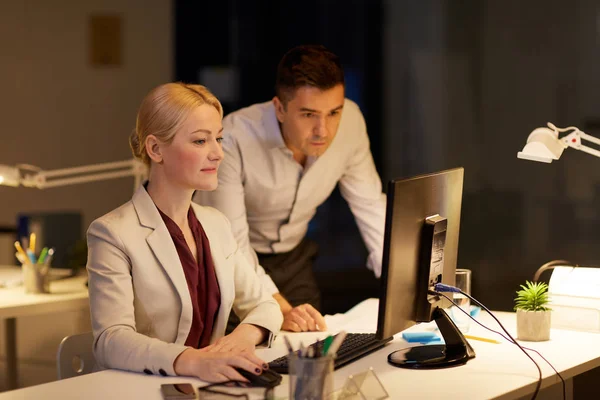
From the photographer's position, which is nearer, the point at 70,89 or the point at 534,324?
the point at 534,324

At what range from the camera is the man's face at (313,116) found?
2629 millimetres

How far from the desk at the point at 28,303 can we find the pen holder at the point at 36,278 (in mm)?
32

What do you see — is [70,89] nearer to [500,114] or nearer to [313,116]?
[500,114]

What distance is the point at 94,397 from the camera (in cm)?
180

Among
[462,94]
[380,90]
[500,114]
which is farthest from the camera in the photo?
[380,90]

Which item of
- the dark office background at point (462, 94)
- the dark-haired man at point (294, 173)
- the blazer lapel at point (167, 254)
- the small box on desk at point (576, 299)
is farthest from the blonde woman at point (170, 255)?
the dark office background at point (462, 94)

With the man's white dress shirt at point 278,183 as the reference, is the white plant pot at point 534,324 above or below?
below

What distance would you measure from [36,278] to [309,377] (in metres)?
1.96

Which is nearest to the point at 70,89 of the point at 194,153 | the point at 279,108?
the point at 279,108

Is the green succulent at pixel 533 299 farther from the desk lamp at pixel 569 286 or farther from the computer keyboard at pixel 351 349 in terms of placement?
the computer keyboard at pixel 351 349

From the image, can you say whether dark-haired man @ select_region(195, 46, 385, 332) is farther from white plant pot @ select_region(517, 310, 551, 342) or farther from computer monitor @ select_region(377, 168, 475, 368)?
white plant pot @ select_region(517, 310, 551, 342)

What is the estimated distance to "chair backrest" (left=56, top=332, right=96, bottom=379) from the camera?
2330 millimetres

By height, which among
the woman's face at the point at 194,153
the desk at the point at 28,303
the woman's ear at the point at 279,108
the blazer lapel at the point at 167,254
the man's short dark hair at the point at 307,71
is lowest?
the desk at the point at 28,303

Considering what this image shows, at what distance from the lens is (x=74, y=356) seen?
2357 millimetres
